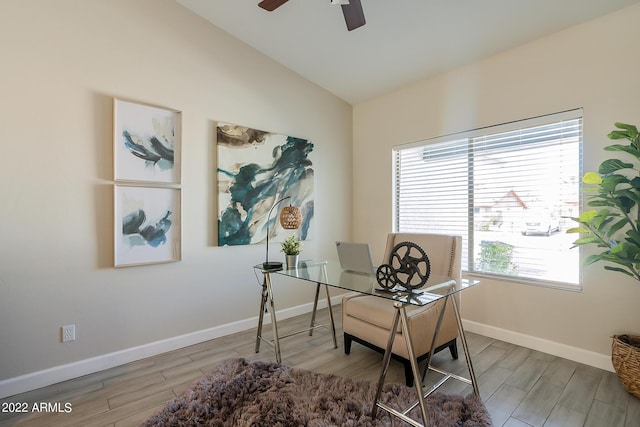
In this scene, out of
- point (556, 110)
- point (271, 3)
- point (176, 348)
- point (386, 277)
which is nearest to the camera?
point (386, 277)

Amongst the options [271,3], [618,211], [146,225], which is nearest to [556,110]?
[618,211]

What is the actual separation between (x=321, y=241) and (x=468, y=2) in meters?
2.79

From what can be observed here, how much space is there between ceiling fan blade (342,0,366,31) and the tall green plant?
6.03 ft

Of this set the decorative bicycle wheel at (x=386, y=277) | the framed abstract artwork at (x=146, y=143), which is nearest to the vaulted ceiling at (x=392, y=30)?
the framed abstract artwork at (x=146, y=143)

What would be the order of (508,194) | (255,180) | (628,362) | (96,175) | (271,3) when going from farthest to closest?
(255,180) → (508,194) → (96,175) → (271,3) → (628,362)

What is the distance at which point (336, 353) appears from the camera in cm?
270

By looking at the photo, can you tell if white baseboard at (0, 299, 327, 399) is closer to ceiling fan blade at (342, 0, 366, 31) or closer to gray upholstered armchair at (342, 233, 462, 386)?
gray upholstered armchair at (342, 233, 462, 386)

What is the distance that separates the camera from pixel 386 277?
190 centimetres

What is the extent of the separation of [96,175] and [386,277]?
2344mm

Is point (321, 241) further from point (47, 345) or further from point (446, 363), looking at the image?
point (47, 345)

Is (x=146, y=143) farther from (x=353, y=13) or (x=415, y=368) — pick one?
(x=415, y=368)

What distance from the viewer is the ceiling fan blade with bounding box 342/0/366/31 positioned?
6.53 ft

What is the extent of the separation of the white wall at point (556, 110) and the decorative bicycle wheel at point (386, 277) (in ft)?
5.59

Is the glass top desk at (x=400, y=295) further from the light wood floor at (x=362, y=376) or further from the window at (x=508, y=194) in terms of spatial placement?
the window at (x=508, y=194)
